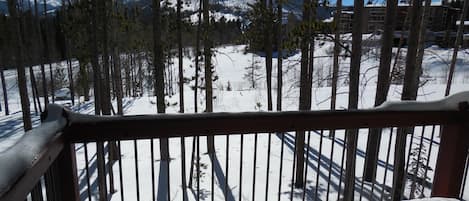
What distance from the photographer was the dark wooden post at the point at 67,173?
134 centimetres

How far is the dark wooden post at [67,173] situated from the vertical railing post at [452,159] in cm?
208

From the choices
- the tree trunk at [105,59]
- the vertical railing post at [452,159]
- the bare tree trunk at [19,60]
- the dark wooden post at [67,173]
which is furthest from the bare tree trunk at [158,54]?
the vertical railing post at [452,159]

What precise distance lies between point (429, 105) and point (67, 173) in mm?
1945

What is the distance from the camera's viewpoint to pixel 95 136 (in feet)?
4.59

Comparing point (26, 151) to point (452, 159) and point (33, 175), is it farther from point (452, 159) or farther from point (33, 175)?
point (452, 159)

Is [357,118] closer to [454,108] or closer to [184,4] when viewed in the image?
[454,108]

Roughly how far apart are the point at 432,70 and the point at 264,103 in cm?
1286

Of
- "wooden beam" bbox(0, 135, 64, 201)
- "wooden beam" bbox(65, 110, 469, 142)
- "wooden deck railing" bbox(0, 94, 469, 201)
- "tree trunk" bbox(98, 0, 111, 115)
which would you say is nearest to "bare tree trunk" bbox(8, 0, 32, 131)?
"tree trunk" bbox(98, 0, 111, 115)

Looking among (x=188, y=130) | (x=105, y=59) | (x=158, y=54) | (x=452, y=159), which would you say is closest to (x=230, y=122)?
(x=188, y=130)

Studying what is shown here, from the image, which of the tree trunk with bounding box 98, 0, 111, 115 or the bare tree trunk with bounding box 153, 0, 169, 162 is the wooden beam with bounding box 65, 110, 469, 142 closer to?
the bare tree trunk with bounding box 153, 0, 169, 162

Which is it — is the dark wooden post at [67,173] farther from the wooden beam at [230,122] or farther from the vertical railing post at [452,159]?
the vertical railing post at [452,159]

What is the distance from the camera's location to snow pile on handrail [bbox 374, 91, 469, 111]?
5.58ft

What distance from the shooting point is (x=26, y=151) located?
35.5 inches

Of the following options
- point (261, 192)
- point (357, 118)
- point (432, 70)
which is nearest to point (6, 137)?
point (261, 192)
